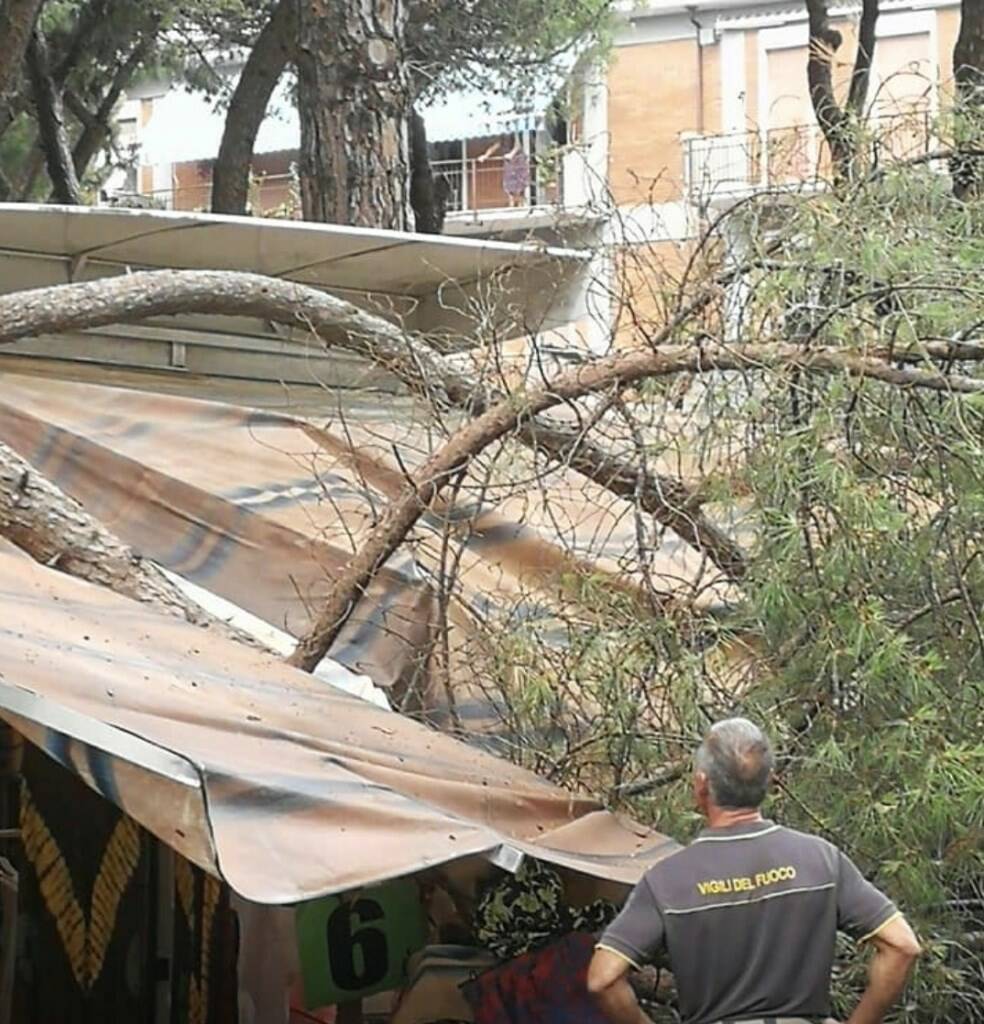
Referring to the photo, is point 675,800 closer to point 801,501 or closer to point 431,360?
point 801,501

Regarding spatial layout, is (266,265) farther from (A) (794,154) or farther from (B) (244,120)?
(B) (244,120)

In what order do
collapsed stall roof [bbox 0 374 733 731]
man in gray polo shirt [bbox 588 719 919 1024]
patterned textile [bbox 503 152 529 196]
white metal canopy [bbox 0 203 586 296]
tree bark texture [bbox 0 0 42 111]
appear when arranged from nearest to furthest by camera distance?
man in gray polo shirt [bbox 588 719 919 1024] < collapsed stall roof [bbox 0 374 733 731] < white metal canopy [bbox 0 203 586 296] < tree bark texture [bbox 0 0 42 111] < patterned textile [bbox 503 152 529 196]

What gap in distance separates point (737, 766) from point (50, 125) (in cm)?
1090

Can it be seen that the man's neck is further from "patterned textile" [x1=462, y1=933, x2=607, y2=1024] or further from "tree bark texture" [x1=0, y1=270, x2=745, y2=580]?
"tree bark texture" [x1=0, y1=270, x2=745, y2=580]

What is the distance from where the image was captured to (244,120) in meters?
12.5

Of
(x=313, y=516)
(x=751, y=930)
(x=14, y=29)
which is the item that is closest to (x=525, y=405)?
(x=313, y=516)

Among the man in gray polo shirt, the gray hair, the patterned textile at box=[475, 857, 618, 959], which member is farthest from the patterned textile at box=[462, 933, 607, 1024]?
the gray hair

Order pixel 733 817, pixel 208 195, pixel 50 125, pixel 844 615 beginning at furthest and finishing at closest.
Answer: pixel 208 195, pixel 50 125, pixel 844 615, pixel 733 817

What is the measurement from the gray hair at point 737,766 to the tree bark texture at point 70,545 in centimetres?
233

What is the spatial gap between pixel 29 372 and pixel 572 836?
4.37 m

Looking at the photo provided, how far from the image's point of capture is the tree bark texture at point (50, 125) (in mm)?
13039

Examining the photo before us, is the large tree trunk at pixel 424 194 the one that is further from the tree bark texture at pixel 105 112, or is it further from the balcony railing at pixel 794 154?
the balcony railing at pixel 794 154

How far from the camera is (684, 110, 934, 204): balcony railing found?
5.36 m

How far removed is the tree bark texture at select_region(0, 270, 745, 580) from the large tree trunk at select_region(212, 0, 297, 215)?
238 inches
